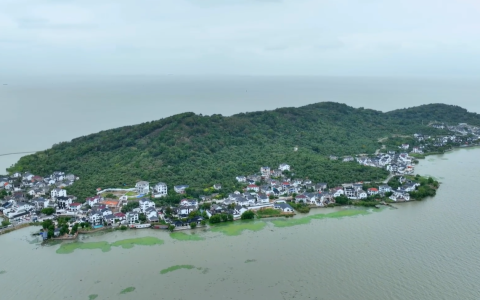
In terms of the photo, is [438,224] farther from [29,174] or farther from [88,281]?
[29,174]

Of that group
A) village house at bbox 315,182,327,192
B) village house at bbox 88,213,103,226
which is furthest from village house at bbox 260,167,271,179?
village house at bbox 88,213,103,226

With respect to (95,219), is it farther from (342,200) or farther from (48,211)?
(342,200)

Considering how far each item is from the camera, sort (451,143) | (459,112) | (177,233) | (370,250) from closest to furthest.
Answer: (370,250) → (177,233) → (451,143) → (459,112)

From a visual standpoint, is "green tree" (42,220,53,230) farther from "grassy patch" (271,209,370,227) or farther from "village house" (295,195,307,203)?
"village house" (295,195,307,203)

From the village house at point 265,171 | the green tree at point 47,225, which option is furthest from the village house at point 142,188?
the village house at point 265,171

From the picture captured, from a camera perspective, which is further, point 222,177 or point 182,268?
point 222,177

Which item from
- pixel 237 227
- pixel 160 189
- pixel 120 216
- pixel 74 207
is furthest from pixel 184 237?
pixel 74 207

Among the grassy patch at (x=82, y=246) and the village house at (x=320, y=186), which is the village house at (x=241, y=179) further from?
the grassy patch at (x=82, y=246)

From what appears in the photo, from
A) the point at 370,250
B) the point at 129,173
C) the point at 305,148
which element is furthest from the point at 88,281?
the point at 305,148
